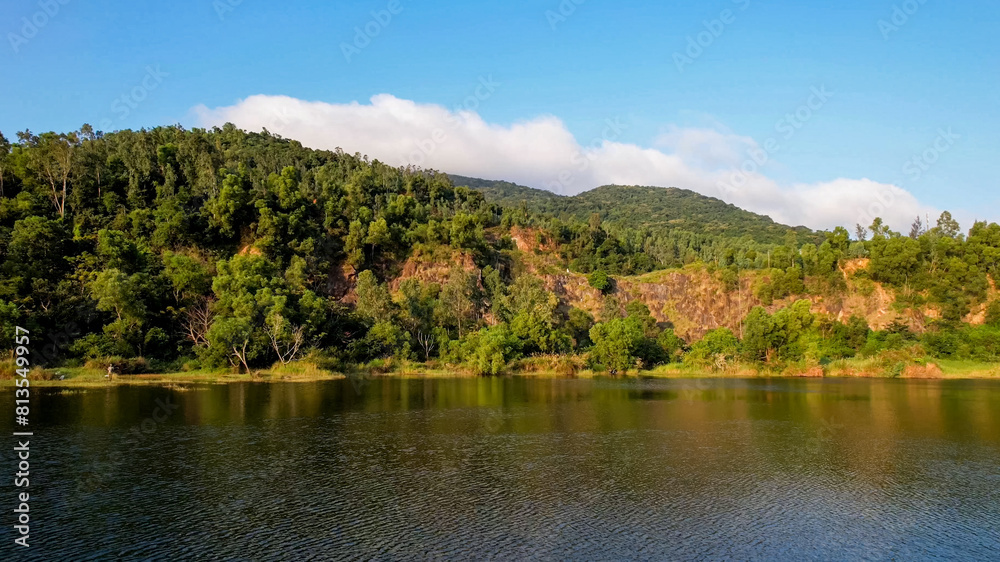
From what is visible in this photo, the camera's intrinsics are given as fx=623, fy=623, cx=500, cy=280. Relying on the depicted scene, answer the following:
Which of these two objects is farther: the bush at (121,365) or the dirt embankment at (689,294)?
the dirt embankment at (689,294)

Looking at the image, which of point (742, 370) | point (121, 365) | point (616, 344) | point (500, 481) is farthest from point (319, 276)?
point (500, 481)

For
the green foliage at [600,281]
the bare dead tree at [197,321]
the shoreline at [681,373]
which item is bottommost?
the shoreline at [681,373]

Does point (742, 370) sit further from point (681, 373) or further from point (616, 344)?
point (616, 344)

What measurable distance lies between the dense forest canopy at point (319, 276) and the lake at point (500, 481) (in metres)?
20.8

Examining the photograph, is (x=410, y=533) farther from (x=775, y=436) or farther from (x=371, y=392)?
(x=371, y=392)

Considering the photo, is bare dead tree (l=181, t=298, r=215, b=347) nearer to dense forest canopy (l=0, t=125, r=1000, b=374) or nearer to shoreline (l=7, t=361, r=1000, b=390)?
dense forest canopy (l=0, t=125, r=1000, b=374)

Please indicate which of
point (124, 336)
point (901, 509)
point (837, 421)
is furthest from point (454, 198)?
point (901, 509)

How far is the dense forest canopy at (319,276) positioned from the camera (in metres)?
59.3

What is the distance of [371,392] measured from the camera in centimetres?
4872

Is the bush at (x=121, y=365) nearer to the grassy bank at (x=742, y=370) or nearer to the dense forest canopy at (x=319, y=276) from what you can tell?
the dense forest canopy at (x=319, y=276)

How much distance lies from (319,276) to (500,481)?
2620 inches

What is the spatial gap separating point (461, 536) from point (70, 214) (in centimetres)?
7875

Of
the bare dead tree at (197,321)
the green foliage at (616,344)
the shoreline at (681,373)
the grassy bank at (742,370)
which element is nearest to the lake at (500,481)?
the shoreline at (681,373)

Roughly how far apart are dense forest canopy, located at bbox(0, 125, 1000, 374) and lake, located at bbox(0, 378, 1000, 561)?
20799 mm
